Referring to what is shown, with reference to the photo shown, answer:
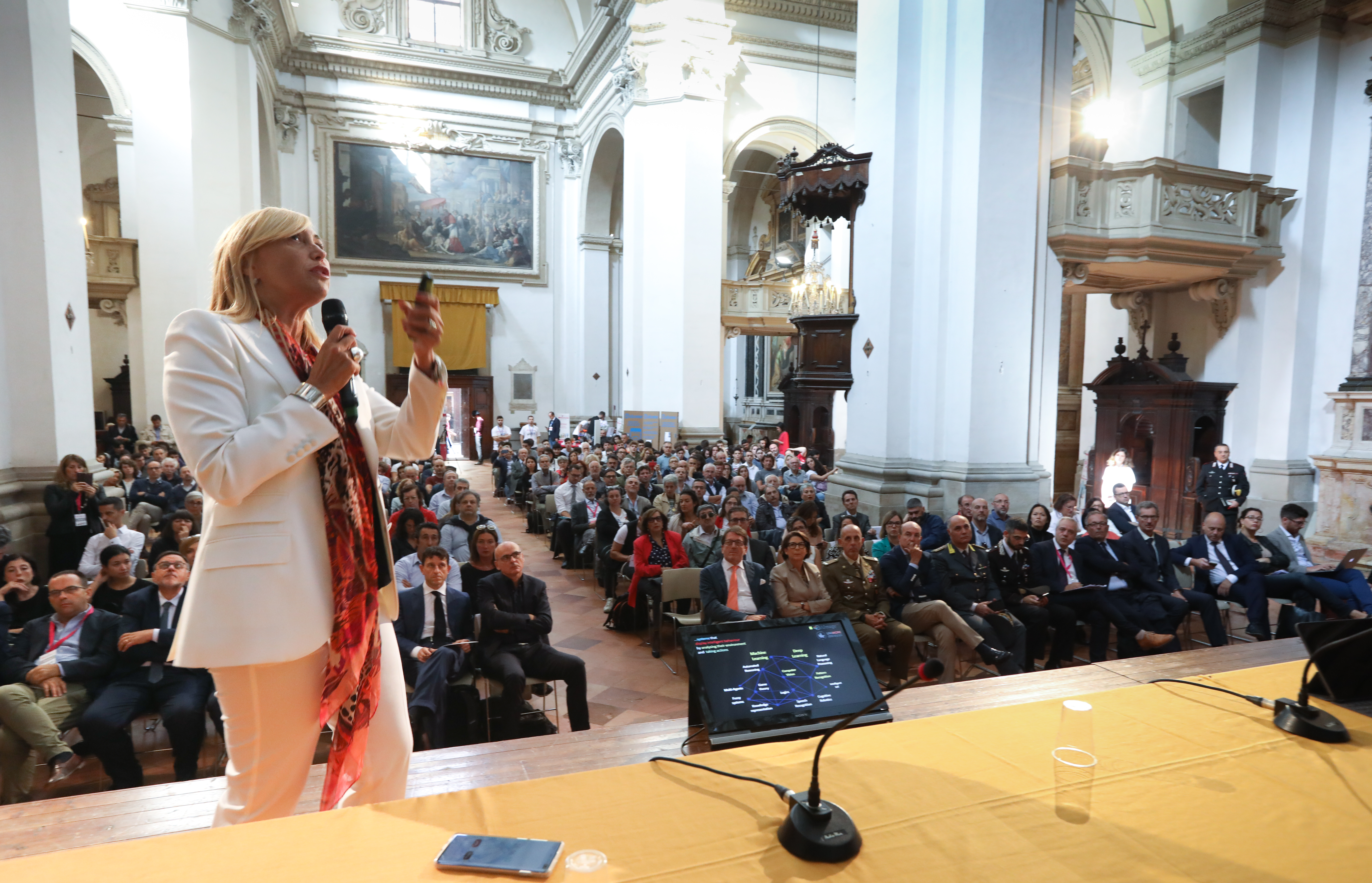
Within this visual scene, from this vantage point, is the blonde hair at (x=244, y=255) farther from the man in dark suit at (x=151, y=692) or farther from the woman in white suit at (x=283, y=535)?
the man in dark suit at (x=151, y=692)

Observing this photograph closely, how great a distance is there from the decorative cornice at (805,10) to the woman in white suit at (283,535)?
16018 mm

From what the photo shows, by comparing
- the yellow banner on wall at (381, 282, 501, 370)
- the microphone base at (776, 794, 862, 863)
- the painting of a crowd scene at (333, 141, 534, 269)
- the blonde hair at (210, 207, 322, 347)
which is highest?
the painting of a crowd scene at (333, 141, 534, 269)

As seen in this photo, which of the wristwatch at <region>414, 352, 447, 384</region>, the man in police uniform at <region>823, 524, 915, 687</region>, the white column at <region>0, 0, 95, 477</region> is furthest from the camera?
the white column at <region>0, 0, 95, 477</region>

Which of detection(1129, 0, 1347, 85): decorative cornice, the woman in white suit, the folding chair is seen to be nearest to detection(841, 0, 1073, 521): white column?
the folding chair

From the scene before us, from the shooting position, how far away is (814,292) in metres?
15.9

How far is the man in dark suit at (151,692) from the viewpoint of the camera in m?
3.71

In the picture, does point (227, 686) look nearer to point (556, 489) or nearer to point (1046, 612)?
point (1046, 612)

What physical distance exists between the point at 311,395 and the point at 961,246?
310 inches

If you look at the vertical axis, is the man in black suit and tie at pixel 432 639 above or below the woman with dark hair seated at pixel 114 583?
below

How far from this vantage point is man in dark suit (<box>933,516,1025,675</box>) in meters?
5.38

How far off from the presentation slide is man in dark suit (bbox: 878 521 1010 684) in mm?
2964

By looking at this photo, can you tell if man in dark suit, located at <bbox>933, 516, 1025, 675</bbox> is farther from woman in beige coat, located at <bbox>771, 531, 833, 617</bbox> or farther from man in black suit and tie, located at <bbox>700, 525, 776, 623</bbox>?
man in black suit and tie, located at <bbox>700, 525, 776, 623</bbox>

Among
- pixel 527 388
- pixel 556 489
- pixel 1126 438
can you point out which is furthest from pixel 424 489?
pixel 527 388

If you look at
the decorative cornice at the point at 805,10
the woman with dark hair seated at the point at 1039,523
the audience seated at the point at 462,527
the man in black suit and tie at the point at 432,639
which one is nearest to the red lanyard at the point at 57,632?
the man in black suit and tie at the point at 432,639
